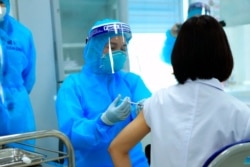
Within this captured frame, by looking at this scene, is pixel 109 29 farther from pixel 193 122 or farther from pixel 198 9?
pixel 198 9

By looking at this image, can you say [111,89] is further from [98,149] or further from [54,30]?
[54,30]

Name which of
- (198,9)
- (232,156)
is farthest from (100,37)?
(198,9)

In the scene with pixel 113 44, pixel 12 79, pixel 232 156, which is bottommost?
pixel 232 156

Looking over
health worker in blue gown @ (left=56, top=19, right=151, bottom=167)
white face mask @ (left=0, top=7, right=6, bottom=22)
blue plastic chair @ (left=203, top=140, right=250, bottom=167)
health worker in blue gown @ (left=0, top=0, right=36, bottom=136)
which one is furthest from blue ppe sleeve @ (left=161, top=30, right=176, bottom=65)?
blue plastic chair @ (left=203, top=140, right=250, bottom=167)

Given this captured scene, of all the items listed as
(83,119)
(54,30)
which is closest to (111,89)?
(83,119)

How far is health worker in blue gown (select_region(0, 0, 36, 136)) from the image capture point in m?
1.58

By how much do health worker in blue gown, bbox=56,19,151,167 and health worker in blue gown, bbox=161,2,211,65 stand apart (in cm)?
74

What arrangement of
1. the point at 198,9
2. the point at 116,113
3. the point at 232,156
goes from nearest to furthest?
1. the point at 232,156
2. the point at 116,113
3. the point at 198,9

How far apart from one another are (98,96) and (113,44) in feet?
0.85

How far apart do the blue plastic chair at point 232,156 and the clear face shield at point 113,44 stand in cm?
72

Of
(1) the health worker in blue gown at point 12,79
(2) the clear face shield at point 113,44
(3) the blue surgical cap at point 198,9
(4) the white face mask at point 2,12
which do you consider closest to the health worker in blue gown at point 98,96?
(2) the clear face shield at point 113,44

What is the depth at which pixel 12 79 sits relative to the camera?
5.33ft

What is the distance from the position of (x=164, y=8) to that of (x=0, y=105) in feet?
5.96

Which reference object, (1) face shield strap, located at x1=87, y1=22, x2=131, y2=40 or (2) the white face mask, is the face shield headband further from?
(2) the white face mask
